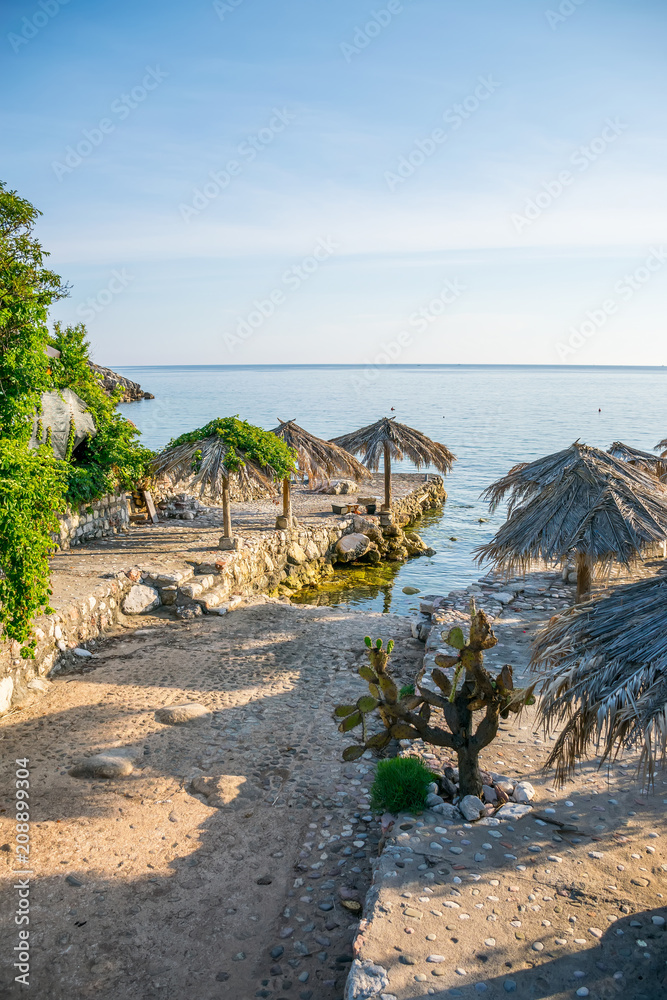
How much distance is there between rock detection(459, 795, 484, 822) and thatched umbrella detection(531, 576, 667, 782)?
886 mm

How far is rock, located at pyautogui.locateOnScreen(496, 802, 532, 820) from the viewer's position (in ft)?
18.8

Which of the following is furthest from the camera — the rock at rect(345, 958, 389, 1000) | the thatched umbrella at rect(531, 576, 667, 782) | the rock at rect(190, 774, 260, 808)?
the rock at rect(190, 774, 260, 808)

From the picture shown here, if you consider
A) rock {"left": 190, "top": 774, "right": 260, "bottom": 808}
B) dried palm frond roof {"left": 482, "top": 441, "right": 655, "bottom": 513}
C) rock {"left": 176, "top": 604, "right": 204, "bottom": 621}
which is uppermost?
dried palm frond roof {"left": 482, "top": 441, "right": 655, "bottom": 513}

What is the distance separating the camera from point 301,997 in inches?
175

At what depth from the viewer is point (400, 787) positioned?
5.96 meters

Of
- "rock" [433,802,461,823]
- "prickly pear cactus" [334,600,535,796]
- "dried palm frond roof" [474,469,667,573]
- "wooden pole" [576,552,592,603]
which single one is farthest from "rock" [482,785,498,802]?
"wooden pole" [576,552,592,603]

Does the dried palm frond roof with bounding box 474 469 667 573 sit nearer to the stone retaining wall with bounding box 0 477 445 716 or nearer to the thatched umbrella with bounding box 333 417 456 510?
the stone retaining wall with bounding box 0 477 445 716

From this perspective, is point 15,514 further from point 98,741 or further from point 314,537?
point 314,537

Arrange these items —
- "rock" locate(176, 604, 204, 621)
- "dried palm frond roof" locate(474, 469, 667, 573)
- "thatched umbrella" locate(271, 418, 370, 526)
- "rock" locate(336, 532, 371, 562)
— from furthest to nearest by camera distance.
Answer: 1. "rock" locate(336, 532, 371, 562)
2. "thatched umbrella" locate(271, 418, 370, 526)
3. "rock" locate(176, 604, 204, 621)
4. "dried palm frond roof" locate(474, 469, 667, 573)

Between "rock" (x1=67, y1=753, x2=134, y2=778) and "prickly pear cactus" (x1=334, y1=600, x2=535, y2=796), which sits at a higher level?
"prickly pear cactus" (x1=334, y1=600, x2=535, y2=796)

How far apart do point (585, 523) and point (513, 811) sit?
4.35 meters

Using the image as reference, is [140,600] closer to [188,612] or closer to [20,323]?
[188,612]

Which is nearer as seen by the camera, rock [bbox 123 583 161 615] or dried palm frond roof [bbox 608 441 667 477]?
dried palm frond roof [bbox 608 441 667 477]

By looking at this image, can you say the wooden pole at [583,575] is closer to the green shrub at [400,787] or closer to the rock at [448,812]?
the green shrub at [400,787]
